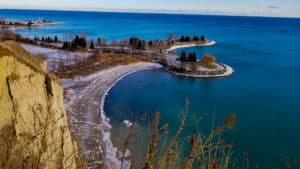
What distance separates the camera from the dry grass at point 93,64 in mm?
31812

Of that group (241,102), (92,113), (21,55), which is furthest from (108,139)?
(241,102)

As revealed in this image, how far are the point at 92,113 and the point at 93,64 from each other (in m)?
17.2

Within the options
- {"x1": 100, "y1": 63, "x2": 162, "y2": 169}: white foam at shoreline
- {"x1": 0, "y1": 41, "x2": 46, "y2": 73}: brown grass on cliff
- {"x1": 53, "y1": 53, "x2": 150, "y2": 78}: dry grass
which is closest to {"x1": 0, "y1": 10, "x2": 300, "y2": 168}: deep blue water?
{"x1": 100, "y1": 63, "x2": 162, "y2": 169}: white foam at shoreline

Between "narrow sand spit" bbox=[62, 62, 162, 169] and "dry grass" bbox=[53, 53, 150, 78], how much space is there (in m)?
1.12

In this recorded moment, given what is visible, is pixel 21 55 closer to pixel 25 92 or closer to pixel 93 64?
pixel 25 92

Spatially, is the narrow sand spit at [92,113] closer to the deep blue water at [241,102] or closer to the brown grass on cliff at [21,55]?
the deep blue water at [241,102]

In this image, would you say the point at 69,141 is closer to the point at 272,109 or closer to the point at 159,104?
the point at 159,104

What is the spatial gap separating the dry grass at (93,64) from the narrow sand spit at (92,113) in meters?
1.12

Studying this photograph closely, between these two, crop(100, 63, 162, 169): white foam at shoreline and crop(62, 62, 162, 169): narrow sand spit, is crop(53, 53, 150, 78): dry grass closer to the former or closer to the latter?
crop(62, 62, 162, 169): narrow sand spit

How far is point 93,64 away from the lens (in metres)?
36.8

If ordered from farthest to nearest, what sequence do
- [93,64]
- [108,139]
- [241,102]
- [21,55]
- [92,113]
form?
[93,64], [241,102], [92,113], [108,139], [21,55]

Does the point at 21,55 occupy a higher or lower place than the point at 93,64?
higher

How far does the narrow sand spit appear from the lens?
13.2 m

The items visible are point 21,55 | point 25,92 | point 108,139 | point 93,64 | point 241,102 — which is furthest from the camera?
point 93,64
